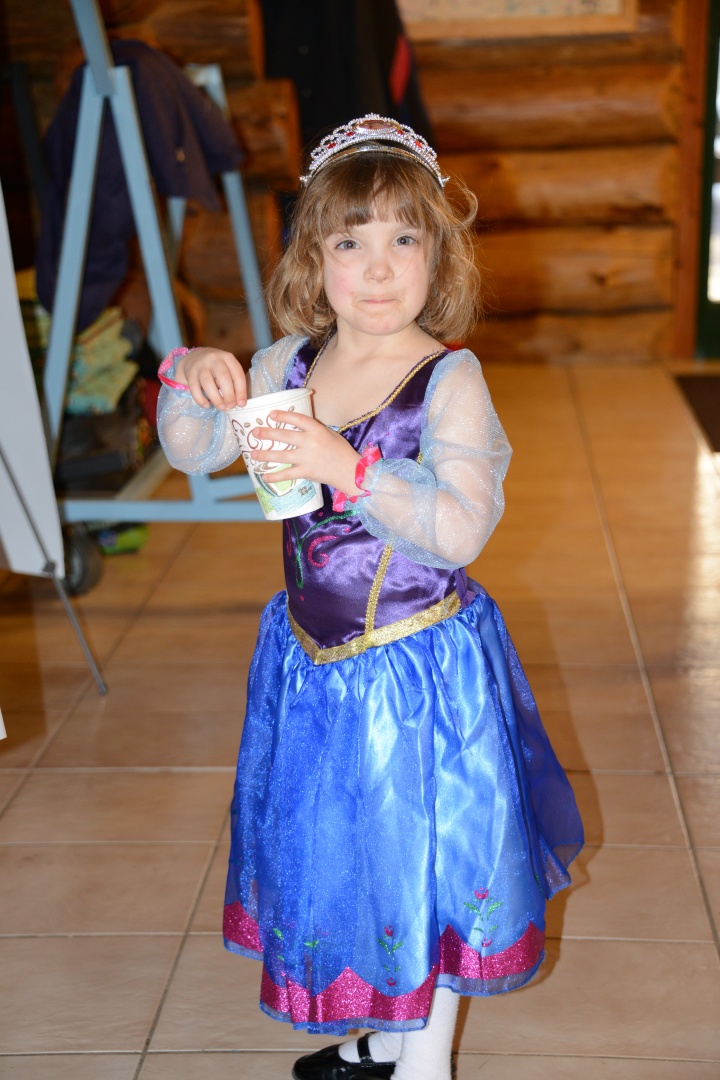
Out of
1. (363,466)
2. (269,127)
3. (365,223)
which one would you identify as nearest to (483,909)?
(363,466)

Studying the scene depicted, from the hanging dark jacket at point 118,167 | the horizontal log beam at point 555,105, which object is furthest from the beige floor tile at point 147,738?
the horizontal log beam at point 555,105

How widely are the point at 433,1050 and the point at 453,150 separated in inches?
176

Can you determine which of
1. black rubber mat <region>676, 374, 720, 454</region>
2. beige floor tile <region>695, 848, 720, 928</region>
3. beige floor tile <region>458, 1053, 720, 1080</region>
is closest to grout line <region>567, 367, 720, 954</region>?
beige floor tile <region>695, 848, 720, 928</region>

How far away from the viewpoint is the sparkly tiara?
1.26m

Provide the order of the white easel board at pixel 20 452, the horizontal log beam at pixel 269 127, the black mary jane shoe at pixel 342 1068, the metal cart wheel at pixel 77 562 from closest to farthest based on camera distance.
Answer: the black mary jane shoe at pixel 342 1068 < the white easel board at pixel 20 452 < the metal cart wheel at pixel 77 562 < the horizontal log beam at pixel 269 127

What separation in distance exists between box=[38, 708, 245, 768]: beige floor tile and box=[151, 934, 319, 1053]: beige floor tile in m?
0.54

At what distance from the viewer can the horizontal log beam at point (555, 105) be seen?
4953mm

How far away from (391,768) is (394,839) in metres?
0.08

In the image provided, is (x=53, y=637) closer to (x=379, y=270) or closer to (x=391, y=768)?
(x=391, y=768)

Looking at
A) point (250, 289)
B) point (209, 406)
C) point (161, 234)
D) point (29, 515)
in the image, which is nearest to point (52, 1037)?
point (209, 406)

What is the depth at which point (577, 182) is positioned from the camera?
509 centimetres

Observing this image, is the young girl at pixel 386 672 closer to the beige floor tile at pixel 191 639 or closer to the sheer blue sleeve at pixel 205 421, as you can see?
the sheer blue sleeve at pixel 205 421

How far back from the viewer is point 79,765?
2162 mm

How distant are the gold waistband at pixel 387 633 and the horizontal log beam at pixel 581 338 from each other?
415cm
